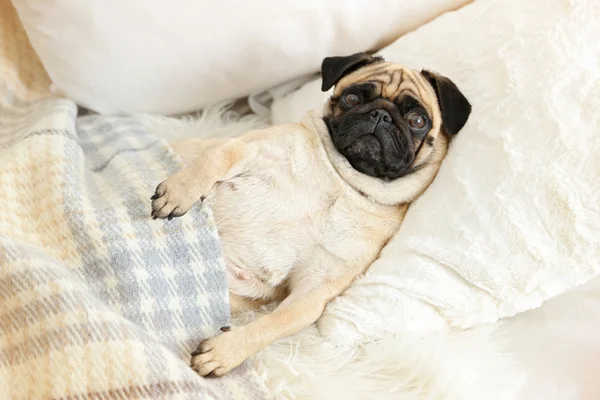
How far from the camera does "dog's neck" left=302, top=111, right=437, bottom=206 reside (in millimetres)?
1393

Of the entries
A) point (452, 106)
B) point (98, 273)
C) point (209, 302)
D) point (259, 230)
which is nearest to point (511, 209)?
point (452, 106)

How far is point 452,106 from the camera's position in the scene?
1.33 metres

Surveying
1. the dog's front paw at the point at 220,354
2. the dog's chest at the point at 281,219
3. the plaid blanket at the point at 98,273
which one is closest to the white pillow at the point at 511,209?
the dog's chest at the point at 281,219

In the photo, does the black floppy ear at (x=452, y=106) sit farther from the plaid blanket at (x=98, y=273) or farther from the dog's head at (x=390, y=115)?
the plaid blanket at (x=98, y=273)

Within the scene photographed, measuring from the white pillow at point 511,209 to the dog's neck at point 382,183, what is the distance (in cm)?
8

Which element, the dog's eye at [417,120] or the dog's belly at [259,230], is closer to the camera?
the dog's belly at [259,230]

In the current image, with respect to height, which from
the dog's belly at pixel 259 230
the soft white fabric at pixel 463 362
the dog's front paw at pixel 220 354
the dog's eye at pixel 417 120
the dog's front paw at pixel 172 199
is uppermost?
the dog's eye at pixel 417 120

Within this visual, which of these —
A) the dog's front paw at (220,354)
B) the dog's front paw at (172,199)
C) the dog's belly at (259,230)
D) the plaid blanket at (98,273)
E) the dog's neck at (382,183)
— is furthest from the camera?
the dog's neck at (382,183)

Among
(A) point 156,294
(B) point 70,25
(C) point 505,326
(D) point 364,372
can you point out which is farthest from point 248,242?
(B) point 70,25

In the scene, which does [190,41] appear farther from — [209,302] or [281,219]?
[209,302]

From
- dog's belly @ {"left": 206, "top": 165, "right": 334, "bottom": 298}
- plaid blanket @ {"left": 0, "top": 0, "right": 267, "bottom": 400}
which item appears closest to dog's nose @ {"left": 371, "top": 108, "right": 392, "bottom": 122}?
dog's belly @ {"left": 206, "top": 165, "right": 334, "bottom": 298}

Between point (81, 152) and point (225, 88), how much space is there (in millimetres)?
513

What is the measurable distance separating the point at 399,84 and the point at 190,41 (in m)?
0.60

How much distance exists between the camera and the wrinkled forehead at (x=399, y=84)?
1395mm
